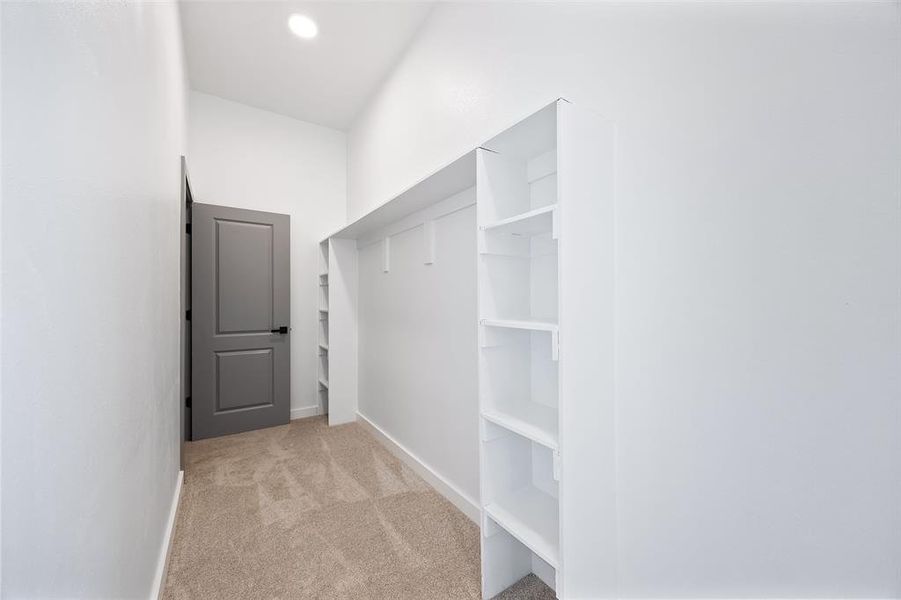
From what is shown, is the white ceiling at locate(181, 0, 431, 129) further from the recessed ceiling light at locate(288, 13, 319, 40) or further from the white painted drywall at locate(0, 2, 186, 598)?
the white painted drywall at locate(0, 2, 186, 598)

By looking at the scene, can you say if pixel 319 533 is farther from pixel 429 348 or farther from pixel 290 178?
pixel 290 178

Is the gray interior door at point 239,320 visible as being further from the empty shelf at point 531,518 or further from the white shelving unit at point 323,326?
the empty shelf at point 531,518

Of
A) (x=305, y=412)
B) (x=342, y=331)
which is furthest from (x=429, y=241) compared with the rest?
(x=305, y=412)

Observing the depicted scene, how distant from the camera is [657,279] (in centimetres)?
121

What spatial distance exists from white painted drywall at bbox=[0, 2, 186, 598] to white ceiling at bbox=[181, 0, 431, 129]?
1.39 meters

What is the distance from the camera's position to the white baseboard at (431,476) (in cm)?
197

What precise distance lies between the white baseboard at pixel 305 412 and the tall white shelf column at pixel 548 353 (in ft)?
9.14

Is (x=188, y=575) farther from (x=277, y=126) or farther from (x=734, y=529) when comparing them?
(x=277, y=126)

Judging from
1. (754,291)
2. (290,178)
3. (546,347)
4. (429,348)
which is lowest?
(429,348)

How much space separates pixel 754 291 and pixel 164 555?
2421mm

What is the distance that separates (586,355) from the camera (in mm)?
1203

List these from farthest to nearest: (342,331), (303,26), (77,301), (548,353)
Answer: (342,331) → (303,26) → (548,353) → (77,301)

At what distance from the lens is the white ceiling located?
2.42m

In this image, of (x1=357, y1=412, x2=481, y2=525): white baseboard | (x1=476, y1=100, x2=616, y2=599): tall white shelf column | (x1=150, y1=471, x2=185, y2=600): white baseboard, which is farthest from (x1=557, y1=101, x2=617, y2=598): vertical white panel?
(x1=150, y1=471, x2=185, y2=600): white baseboard
